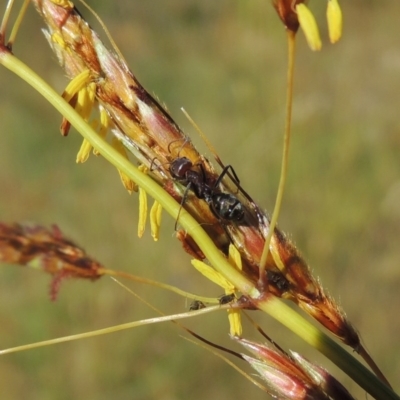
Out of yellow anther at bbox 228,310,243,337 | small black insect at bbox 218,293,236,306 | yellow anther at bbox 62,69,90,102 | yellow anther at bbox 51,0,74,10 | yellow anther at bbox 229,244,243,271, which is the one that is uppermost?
yellow anther at bbox 51,0,74,10

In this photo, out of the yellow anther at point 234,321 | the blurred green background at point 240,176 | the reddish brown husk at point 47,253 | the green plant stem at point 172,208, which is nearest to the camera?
the reddish brown husk at point 47,253

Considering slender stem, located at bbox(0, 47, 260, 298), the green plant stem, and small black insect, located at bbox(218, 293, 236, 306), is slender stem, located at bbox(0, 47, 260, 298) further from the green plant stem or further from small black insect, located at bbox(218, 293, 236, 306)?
small black insect, located at bbox(218, 293, 236, 306)

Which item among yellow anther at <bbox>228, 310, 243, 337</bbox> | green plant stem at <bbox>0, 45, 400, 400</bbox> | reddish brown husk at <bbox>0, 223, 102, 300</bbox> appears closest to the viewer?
reddish brown husk at <bbox>0, 223, 102, 300</bbox>

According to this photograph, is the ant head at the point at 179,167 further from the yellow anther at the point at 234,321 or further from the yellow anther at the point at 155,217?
the yellow anther at the point at 234,321

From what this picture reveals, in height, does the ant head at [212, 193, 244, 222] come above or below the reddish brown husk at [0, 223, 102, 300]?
above

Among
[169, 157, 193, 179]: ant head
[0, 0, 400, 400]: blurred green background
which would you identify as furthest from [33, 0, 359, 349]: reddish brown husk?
[0, 0, 400, 400]: blurred green background

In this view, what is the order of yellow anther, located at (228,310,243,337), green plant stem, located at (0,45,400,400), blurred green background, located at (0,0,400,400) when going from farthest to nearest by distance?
blurred green background, located at (0,0,400,400), yellow anther, located at (228,310,243,337), green plant stem, located at (0,45,400,400)

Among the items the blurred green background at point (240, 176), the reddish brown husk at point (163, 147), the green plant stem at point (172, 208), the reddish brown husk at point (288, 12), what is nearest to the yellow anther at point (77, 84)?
the reddish brown husk at point (163, 147)
